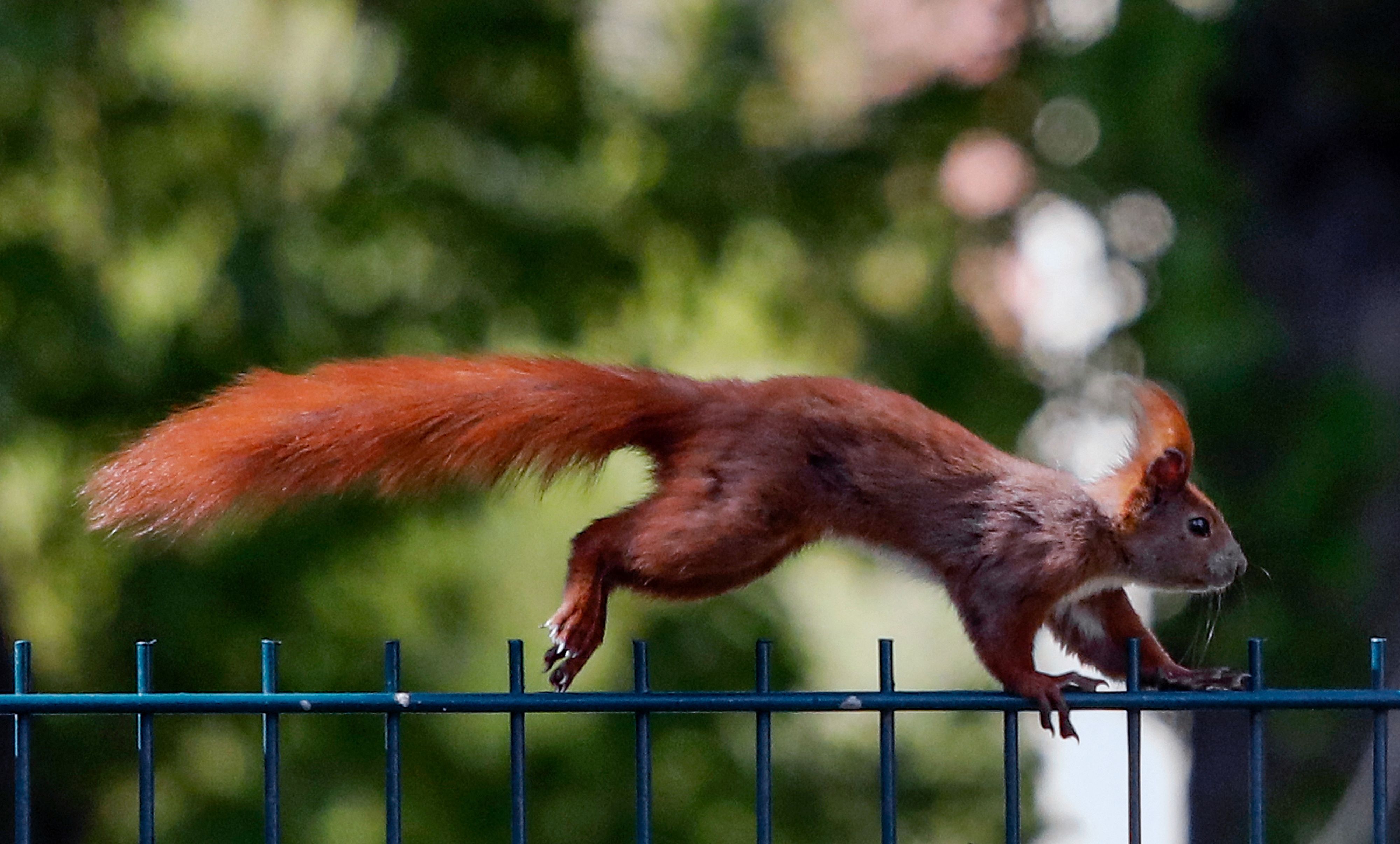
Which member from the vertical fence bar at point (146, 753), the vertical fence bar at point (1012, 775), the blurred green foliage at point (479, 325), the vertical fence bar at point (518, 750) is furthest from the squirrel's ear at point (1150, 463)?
the blurred green foliage at point (479, 325)

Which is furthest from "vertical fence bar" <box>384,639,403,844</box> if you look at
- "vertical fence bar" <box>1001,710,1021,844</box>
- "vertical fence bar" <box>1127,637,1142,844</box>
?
"vertical fence bar" <box>1127,637,1142,844</box>

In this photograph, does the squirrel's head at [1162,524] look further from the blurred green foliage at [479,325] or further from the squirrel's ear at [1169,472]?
the blurred green foliage at [479,325]

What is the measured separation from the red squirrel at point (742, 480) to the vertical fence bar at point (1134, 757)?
10cm

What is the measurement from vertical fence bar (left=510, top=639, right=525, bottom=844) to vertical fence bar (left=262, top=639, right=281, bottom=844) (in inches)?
11.0

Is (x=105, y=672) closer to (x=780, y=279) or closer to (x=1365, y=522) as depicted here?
(x=780, y=279)

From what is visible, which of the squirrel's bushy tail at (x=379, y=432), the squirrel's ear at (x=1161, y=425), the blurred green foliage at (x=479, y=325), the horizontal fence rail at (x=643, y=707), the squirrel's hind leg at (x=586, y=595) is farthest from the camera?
the blurred green foliage at (x=479, y=325)

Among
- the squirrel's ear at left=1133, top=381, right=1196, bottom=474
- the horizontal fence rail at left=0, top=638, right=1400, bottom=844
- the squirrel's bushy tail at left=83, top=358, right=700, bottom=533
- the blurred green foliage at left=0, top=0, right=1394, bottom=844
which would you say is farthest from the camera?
the blurred green foliage at left=0, top=0, right=1394, bottom=844

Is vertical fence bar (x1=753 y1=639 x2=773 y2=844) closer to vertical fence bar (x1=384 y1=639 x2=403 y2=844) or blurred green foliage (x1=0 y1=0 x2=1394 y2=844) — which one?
vertical fence bar (x1=384 y1=639 x2=403 y2=844)

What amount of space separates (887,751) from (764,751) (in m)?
0.15

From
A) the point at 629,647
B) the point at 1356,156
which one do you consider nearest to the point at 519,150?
the point at 629,647

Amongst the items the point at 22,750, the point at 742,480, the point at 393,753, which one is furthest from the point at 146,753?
the point at 742,480

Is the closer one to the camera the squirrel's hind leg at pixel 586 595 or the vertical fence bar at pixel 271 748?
the vertical fence bar at pixel 271 748

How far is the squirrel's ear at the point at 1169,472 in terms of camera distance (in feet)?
8.38

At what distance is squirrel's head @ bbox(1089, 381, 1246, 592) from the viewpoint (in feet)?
8.60
